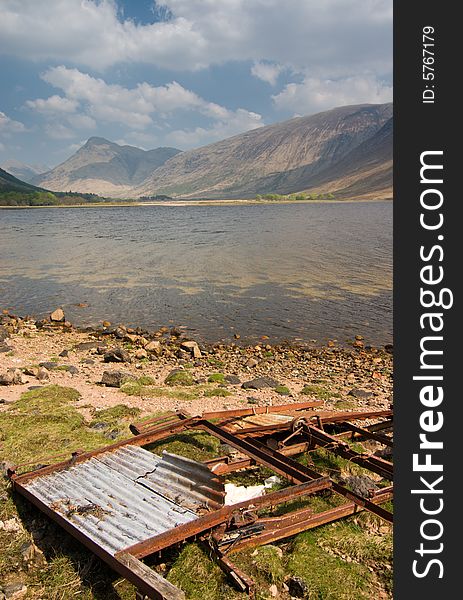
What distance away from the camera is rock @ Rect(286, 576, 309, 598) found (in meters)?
6.71

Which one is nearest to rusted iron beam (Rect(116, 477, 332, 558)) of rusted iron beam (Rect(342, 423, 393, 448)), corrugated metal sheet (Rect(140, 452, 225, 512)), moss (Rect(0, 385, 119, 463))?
corrugated metal sheet (Rect(140, 452, 225, 512))

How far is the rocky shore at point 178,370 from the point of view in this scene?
16.0m

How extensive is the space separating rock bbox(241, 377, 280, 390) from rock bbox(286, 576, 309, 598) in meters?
10.8

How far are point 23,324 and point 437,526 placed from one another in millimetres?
27259

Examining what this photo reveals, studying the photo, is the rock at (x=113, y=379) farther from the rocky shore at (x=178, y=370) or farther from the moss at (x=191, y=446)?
the moss at (x=191, y=446)

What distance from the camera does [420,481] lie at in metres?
5.47

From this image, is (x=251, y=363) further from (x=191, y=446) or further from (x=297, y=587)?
(x=297, y=587)

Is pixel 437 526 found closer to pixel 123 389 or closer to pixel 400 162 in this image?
pixel 400 162

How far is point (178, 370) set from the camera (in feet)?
64.6

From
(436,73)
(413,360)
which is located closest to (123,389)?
(413,360)

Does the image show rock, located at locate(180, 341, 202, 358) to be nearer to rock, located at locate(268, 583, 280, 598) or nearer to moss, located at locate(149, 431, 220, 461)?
moss, located at locate(149, 431, 220, 461)

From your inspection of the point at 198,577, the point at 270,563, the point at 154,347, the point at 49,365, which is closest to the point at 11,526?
the point at 198,577

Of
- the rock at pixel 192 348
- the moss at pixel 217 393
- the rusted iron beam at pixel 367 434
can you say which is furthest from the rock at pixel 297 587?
the rock at pixel 192 348

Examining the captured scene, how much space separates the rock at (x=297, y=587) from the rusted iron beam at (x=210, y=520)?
3.67ft
